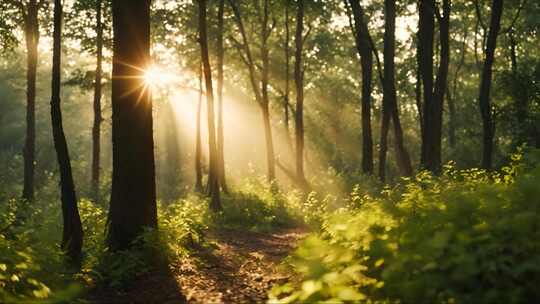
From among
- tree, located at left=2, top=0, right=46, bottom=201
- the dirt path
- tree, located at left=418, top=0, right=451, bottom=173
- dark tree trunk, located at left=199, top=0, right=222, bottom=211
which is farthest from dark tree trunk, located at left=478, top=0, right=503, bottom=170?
tree, located at left=2, top=0, right=46, bottom=201

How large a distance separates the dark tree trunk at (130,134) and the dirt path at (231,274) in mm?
1145

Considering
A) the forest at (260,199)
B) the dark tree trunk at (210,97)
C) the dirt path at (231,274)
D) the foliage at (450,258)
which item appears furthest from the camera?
the dark tree trunk at (210,97)

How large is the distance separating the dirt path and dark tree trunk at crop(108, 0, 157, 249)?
115 cm

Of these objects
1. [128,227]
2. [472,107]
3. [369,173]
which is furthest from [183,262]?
[472,107]

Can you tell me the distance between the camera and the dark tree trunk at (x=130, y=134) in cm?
1025

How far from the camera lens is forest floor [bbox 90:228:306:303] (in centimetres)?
820

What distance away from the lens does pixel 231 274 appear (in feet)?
33.1

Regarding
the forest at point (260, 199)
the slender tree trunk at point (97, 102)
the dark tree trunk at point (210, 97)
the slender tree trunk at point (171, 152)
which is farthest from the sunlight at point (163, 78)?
the slender tree trunk at point (171, 152)

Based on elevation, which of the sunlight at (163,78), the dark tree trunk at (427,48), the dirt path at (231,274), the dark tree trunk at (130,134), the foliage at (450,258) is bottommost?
the dirt path at (231,274)

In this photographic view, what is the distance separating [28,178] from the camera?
24125 millimetres

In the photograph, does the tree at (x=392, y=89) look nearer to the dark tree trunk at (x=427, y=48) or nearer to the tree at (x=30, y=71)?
the dark tree trunk at (x=427, y=48)

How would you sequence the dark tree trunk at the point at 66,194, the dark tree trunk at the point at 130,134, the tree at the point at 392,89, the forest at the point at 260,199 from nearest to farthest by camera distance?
the forest at the point at 260,199 < the dark tree trunk at the point at 66,194 < the dark tree trunk at the point at 130,134 < the tree at the point at 392,89

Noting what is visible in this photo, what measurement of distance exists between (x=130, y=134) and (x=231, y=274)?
3.01 m

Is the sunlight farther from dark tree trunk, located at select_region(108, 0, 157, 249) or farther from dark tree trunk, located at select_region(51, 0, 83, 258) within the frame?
dark tree trunk, located at select_region(51, 0, 83, 258)
